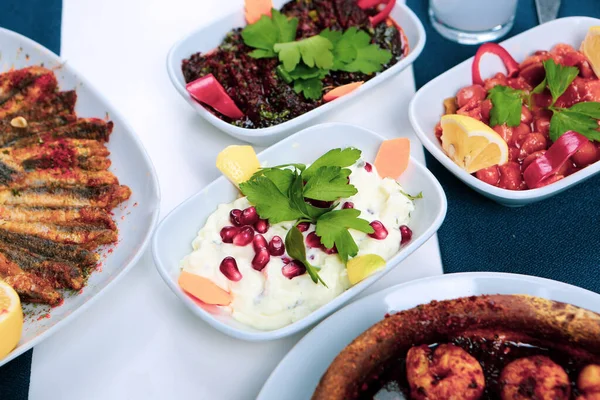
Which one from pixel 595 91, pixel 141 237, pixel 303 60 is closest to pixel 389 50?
pixel 303 60

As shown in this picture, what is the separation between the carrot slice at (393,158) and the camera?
2.22 meters

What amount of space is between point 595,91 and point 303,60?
125cm

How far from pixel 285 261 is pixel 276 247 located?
0.19 feet

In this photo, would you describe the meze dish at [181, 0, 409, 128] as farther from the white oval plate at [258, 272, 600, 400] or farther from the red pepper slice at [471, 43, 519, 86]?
the white oval plate at [258, 272, 600, 400]

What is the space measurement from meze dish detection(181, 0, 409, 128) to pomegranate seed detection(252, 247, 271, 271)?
2.36ft

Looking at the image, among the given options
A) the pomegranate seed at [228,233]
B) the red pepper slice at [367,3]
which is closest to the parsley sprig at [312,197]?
the pomegranate seed at [228,233]

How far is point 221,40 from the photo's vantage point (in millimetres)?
2852

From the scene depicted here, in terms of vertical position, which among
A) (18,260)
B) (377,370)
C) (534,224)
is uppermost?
(18,260)

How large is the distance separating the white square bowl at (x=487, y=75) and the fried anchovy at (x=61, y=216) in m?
1.31

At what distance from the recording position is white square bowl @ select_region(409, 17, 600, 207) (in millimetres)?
2166

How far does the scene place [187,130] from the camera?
2.67 m

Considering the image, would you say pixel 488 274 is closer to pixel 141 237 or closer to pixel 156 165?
pixel 141 237

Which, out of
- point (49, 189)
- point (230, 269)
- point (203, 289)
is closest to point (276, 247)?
point (230, 269)

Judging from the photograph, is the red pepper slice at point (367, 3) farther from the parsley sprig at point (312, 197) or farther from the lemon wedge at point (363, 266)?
the lemon wedge at point (363, 266)
